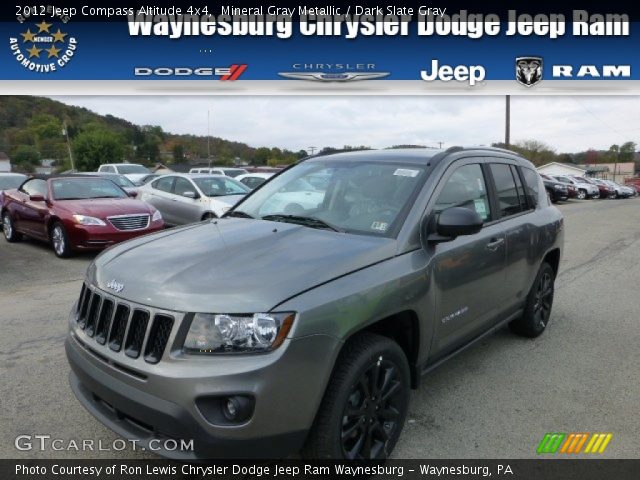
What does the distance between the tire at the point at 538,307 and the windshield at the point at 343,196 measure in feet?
6.82

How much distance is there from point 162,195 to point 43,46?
4420 mm

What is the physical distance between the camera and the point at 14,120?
72500 millimetres

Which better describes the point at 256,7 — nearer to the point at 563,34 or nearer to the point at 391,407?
the point at 563,34

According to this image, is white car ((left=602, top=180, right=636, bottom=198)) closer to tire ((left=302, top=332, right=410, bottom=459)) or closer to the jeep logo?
the jeep logo

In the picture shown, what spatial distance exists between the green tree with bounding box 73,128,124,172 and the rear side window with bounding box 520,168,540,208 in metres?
76.0

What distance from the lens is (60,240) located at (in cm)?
855

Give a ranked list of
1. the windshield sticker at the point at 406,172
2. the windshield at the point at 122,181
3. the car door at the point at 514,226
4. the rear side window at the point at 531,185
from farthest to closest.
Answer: the windshield at the point at 122,181, the rear side window at the point at 531,185, the car door at the point at 514,226, the windshield sticker at the point at 406,172

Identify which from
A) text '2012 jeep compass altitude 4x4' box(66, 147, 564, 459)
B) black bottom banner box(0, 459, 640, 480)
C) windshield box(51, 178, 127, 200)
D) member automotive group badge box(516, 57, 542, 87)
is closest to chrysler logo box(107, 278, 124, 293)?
text '2012 jeep compass altitude 4x4' box(66, 147, 564, 459)

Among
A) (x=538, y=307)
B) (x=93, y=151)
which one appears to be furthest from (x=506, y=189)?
(x=93, y=151)

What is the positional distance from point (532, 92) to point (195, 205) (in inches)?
424

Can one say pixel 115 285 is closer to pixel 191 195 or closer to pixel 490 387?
pixel 490 387

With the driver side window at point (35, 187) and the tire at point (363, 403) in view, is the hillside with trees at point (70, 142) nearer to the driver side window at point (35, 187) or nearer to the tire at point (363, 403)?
the driver side window at point (35, 187)

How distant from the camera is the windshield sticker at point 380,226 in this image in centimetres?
292

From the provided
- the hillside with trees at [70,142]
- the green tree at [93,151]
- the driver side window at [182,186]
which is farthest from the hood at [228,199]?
the green tree at [93,151]
